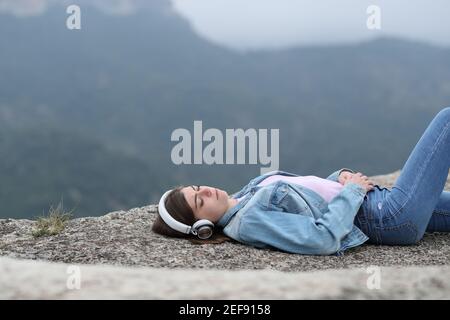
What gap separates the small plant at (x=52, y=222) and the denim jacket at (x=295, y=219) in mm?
2106

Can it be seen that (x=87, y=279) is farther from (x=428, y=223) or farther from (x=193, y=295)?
(x=428, y=223)

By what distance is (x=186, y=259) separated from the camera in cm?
623

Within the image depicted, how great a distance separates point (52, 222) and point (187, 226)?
2037mm

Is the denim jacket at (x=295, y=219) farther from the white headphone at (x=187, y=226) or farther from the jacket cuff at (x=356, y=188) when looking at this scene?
the white headphone at (x=187, y=226)

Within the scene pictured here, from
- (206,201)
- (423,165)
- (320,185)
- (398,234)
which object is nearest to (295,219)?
(320,185)

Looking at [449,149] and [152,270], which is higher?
[449,149]

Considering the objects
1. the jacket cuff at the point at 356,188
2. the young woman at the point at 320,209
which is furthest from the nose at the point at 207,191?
the jacket cuff at the point at 356,188

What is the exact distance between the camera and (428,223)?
7.38 metres

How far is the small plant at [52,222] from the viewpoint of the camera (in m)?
7.43

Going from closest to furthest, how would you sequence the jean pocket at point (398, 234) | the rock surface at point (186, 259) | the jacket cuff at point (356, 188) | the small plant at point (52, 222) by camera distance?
1. the rock surface at point (186, 259)
2. the jacket cuff at point (356, 188)
3. the jean pocket at point (398, 234)
4. the small plant at point (52, 222)

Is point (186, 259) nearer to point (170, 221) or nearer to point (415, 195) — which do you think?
point (170, 221)
